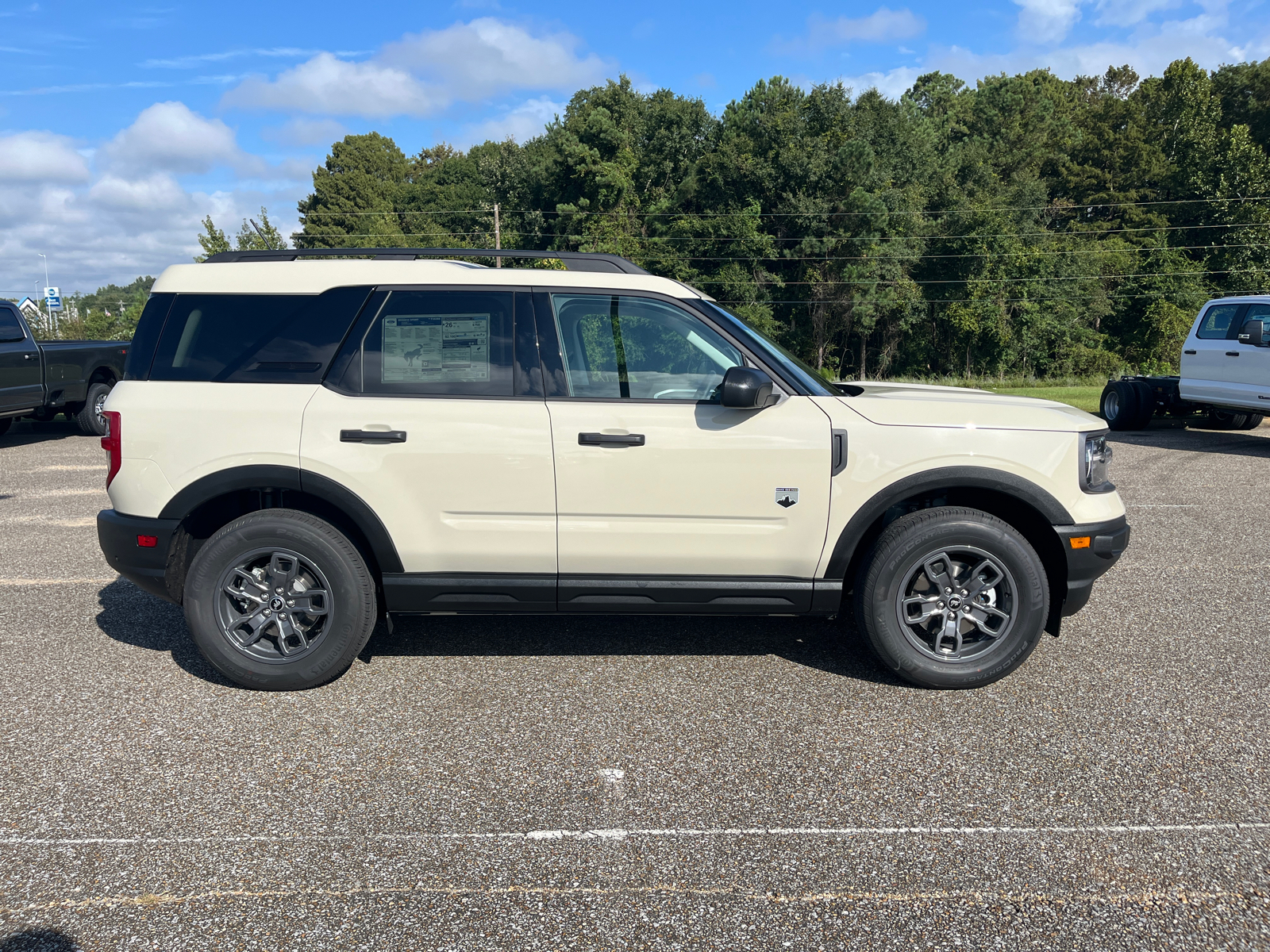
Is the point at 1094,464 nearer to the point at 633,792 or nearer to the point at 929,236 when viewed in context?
the point at 633,792

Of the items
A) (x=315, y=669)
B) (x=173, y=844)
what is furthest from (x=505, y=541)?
(x=173, y=844)

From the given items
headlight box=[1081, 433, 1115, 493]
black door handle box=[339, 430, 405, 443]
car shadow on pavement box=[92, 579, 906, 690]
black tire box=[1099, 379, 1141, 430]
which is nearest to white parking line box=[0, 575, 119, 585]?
car shadow on pavement box=[92, 579, 906, 690]

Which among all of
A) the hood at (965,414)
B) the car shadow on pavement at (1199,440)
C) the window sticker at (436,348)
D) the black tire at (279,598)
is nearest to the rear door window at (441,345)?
the window sticker at (436,348)

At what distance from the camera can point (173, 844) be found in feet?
9.88

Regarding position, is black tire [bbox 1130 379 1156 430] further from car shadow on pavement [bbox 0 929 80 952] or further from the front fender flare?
car shadow on pavement [bbox 0 929 80 952]

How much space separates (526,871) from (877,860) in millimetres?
1133

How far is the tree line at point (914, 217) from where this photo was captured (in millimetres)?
53219

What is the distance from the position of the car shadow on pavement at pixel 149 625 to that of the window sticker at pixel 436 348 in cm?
177

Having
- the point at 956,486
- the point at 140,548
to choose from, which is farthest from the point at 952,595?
the point at 140,548

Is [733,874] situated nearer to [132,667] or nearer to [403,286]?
[403,286]

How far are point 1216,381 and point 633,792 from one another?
13.8m

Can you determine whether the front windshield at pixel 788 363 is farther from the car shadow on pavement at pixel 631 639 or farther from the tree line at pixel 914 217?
the tree line at pixel 914 217

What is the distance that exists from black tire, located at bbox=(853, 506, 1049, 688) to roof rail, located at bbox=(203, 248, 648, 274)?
1834 millimetres

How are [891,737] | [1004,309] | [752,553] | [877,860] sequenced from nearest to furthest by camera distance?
[877,860]
[891,737]
[752,553]
[1004,309]
